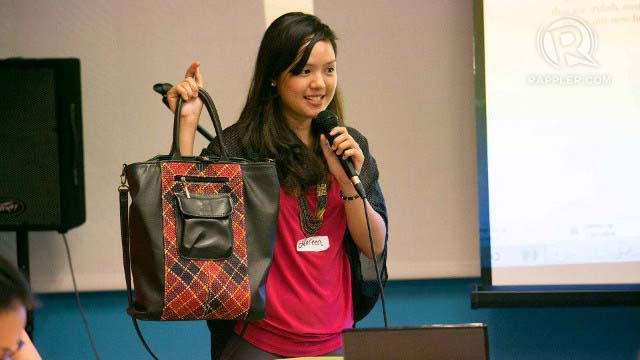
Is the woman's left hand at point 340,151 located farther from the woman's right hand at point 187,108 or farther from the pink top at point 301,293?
the woman's right hand at point 187,108

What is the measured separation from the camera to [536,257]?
3330 mm

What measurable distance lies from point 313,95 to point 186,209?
460 millimetres

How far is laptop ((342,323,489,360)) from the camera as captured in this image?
58.1 inches

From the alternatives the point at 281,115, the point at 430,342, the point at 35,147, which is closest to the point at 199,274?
the point at 281,115

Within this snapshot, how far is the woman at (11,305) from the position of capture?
140cm

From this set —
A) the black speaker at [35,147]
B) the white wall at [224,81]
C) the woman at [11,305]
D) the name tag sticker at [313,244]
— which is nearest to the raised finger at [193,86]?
the name tag sticker at [313,244]

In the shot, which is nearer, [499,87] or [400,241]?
[499,87]

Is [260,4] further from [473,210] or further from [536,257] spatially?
[536,257]

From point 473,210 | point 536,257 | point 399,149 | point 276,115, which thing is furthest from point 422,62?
→ point 276,115

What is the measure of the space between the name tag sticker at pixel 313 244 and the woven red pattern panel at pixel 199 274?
0.59 feet

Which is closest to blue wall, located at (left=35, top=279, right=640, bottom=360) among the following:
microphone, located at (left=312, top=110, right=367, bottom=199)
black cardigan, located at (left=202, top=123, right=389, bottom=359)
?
black cardigan, located at (left=202, top=123, right=389, bottom=359)

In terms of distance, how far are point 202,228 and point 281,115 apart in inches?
17.9

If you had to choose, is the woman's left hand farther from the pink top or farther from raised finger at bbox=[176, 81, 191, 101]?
raised finger at bbox=[176, 81, 191, 101]

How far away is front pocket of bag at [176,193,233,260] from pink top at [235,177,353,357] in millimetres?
200
